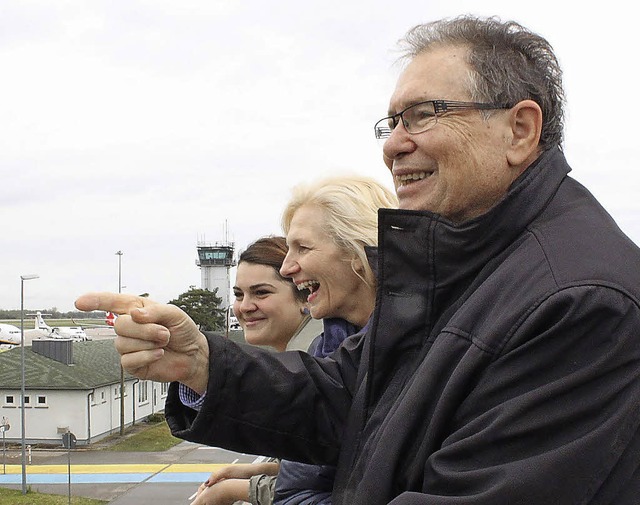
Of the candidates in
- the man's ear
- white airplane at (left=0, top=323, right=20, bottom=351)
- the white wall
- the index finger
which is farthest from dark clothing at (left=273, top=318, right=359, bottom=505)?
white airplane at (left=0, top=323, right=20, bottom=351)

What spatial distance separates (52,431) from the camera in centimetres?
3159

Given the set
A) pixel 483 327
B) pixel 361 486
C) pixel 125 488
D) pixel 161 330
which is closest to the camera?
pixel 483 327

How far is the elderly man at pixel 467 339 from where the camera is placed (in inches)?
54.2

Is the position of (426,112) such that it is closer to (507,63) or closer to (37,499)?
(507,63)

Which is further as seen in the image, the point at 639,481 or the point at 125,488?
the point at 125,488

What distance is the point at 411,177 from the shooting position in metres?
1.83

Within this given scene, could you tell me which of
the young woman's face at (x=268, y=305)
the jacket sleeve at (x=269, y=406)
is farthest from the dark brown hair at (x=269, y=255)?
the jacket sleeve at (x=269, y=406)

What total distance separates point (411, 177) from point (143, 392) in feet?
116

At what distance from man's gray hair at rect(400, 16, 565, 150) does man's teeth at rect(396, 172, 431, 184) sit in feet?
0.63

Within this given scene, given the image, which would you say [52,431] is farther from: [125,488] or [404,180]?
[404,180]

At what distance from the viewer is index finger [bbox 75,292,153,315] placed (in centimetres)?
169

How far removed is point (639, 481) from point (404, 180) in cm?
78

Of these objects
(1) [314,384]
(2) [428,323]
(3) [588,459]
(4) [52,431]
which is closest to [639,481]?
(3) [588,459]

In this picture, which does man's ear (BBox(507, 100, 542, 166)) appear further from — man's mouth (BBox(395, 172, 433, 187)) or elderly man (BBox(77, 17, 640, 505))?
man's mouth (BBox(395, 172, 433, 187))
